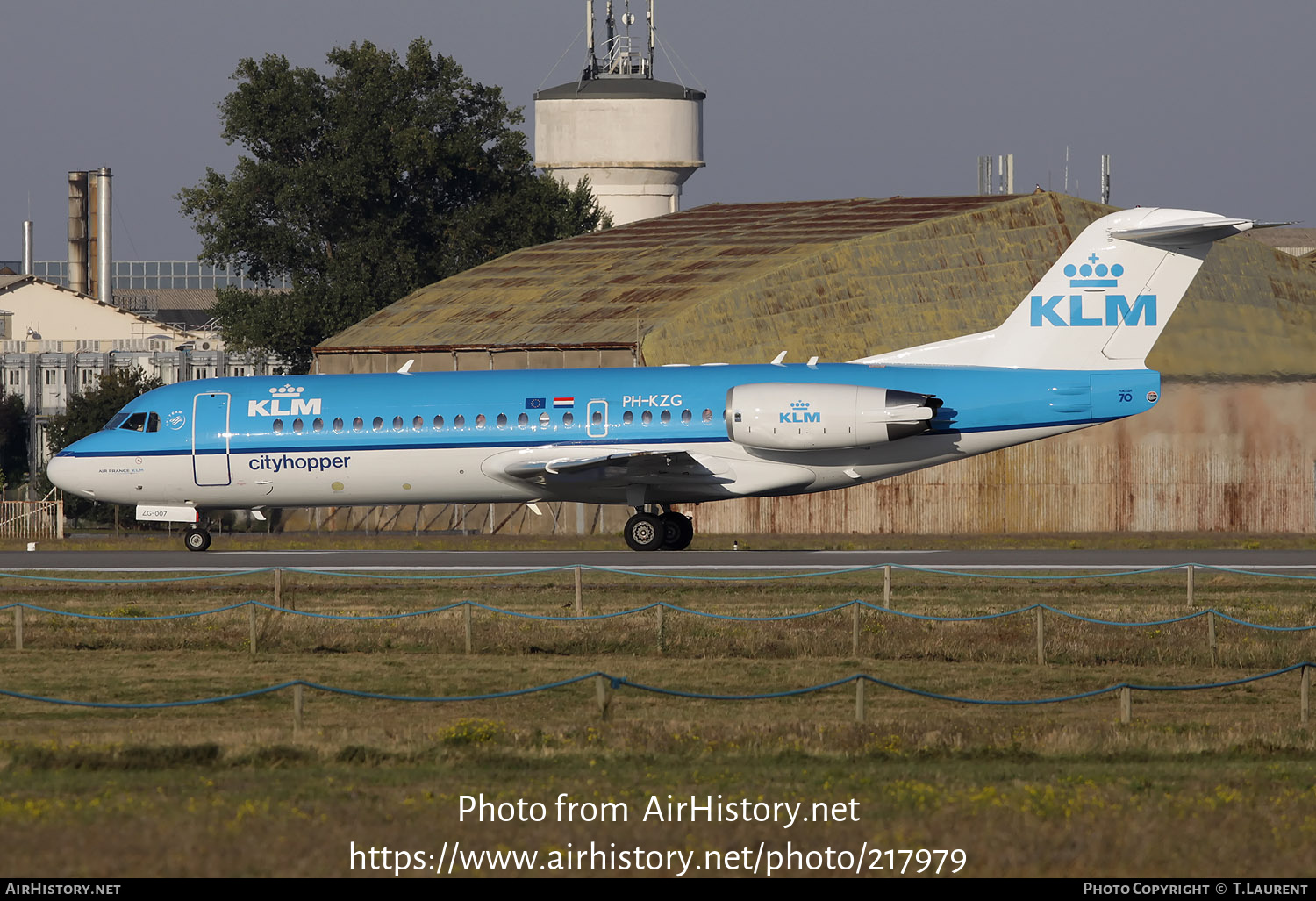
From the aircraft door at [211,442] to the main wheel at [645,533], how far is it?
8505 millimetres

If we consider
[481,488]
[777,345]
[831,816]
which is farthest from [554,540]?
[831,816]

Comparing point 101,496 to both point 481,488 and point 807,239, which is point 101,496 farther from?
point 807,239

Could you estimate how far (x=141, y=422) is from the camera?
3584 cm

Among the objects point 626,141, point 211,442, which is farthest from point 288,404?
point 626,141

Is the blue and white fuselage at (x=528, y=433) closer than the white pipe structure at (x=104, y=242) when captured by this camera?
Yes

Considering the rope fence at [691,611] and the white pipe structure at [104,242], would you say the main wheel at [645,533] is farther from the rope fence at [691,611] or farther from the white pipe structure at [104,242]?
the white pipe structure at [104,242]

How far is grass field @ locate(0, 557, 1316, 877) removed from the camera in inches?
442

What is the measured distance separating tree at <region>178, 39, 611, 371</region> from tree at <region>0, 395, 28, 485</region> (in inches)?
412

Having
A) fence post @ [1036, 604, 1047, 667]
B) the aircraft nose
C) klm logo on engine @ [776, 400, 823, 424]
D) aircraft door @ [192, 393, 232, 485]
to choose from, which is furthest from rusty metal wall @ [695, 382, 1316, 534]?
fence post @ [1036, 604, 1047, 667]

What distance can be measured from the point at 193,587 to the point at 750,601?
32.0ft

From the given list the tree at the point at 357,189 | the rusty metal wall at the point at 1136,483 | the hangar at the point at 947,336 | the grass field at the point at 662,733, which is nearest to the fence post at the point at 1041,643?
the grass field at the point at 662,733

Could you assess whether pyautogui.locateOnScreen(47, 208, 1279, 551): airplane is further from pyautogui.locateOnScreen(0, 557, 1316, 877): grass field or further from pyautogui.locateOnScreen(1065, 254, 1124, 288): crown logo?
pyautogui.locateOnScreen(0, 557, 1316, 877): grass field

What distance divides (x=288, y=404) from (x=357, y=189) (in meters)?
42.1

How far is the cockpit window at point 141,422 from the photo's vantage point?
35656mm
